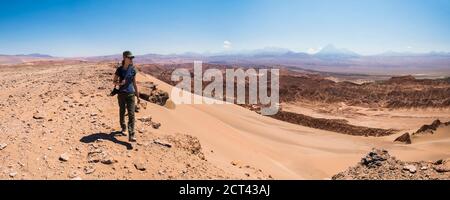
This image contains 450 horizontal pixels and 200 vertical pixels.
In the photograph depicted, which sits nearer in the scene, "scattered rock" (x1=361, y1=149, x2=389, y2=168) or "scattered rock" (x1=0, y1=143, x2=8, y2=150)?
"scattered rock" (x1=0, y1=143, x2=8, y2=150)

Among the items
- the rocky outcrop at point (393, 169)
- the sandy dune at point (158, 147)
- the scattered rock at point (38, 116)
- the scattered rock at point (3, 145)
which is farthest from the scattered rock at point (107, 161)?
the rocky outcrop at point (393, 169)

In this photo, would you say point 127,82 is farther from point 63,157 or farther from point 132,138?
point 63,157

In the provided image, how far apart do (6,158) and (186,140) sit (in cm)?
244

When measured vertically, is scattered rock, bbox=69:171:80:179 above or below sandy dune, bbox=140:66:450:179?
above

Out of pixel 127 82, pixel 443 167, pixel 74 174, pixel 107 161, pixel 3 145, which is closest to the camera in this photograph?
pixel 74 174

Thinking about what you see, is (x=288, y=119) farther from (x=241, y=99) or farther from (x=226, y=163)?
(x=226, y=163)

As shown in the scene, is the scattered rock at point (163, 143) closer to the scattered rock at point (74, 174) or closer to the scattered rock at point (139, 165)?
the scattered rock at point (139, 165)

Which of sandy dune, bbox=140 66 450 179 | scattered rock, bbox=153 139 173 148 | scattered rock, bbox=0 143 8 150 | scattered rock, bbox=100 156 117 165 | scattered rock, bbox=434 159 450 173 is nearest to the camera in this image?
scattered rock, bbox=100 156 117 165

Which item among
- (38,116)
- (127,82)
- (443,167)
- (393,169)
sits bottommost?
(393,169)

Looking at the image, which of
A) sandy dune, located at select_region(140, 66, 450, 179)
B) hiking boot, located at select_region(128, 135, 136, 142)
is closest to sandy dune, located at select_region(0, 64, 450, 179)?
sandy dune, located at select_region(140, 66, 450, 179)

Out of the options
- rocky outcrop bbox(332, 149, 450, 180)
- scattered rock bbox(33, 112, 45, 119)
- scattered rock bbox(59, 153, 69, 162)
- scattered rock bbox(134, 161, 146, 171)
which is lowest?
rocky outcrop bbox(332, 149, 450, 180)

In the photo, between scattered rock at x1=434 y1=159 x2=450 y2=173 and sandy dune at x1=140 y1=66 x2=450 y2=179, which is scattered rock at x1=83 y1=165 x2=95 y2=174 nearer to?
sandy dune at x1=140 y1=66 x2=450 y2=179

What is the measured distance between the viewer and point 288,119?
18.2m

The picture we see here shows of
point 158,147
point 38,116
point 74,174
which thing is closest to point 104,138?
point 158,147
